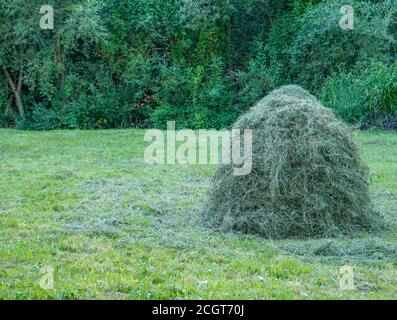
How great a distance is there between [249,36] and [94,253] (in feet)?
53.0

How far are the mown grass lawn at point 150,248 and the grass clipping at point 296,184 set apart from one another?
276mm

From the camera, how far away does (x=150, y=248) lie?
7.18 meters

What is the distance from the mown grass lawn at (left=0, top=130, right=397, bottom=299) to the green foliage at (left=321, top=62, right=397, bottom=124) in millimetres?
6611

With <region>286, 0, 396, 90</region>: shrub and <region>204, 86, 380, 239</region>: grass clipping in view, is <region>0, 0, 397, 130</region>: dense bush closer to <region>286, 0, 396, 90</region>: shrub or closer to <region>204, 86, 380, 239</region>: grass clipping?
<region>286, 0, 396, 90</region>: shrub

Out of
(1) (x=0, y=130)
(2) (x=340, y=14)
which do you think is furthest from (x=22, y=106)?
(2) (x=340, y=14)

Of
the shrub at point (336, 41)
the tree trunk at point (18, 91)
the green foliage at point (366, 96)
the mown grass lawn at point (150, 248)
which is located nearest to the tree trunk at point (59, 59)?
the tree trunk at point (18, 91)

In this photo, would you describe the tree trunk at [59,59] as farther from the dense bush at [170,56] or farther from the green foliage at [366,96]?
the green foliage at [366,96]

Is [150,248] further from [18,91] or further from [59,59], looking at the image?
[18,91]

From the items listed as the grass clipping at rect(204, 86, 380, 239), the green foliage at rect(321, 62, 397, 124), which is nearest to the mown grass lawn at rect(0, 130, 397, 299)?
the grass clipping at rect(204, 86, 380, 239)

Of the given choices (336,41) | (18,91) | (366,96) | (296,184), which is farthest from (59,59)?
(296,184)

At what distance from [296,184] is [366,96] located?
1115 centimetres

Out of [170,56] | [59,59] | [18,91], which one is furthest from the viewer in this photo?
[170,56]

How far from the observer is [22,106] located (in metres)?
21.0

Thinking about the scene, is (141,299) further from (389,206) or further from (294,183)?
(389,206)
